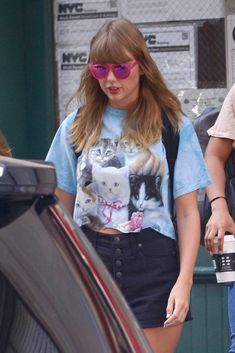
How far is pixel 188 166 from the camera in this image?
4.62 meters

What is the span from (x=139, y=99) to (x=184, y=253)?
2.16ft

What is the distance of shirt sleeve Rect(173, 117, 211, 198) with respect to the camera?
4.59m

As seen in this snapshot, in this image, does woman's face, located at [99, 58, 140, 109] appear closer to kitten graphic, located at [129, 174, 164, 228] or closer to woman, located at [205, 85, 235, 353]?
kitten graphic, located at [129, 174, 164, 228]

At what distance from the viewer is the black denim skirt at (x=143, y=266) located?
4508mm

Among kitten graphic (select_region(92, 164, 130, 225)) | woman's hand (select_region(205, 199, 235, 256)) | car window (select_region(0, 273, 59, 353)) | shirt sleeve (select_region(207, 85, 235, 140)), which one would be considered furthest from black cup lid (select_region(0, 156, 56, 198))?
shirt sleeve (select_region(207, 85, 235, 140))

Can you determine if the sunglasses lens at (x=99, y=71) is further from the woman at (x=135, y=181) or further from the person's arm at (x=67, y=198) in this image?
the person's arm at (x=67, y=198)

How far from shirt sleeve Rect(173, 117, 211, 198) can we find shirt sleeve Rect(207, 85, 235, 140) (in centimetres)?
46

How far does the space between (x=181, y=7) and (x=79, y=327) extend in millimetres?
4497

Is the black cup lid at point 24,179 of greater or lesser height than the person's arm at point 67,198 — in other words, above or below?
above

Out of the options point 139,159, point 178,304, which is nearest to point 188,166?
point 139,159

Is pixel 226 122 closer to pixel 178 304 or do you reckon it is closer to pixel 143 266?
pixel 143 266

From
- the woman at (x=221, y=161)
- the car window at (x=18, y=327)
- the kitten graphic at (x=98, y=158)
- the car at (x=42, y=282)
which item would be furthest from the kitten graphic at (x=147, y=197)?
the car window at (x=18, y=327)

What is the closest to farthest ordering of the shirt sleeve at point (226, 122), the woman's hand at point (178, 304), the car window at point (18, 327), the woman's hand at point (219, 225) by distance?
the car window at point (18, 327)
the woman's hand at point (178, 304)
the woman's hand at point (219, 225)
the shirt sleeve at point (226, 122)

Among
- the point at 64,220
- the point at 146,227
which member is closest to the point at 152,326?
the point at 146,227
